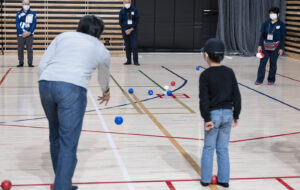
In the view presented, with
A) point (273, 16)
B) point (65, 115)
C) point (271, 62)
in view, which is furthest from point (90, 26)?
point (271, 62)

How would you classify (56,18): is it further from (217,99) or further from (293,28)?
(217,99)

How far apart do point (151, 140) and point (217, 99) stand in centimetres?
214

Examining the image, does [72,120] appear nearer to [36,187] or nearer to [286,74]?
[36,187]

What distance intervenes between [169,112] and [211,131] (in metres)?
3.73

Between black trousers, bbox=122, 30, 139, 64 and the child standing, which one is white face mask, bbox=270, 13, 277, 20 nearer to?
black trousers, bbox=122, 30, 139, 64

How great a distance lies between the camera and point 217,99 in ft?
15.8

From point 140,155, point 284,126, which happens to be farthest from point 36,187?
point 284,126

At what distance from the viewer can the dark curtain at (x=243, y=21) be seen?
1808cm

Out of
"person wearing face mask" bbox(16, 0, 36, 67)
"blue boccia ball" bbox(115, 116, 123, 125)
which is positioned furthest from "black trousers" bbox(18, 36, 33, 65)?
"blue boccia ball" bbox(115, 116, 123, 125)

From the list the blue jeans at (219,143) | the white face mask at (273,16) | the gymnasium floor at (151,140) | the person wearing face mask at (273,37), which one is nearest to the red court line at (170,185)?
the gymnasium floor at (151,140)

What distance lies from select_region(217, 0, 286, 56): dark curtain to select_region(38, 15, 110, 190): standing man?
14.1m

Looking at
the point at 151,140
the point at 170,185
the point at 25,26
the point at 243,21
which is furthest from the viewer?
the point at 243,21

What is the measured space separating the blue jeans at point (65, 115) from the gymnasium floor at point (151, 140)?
2.33 ft

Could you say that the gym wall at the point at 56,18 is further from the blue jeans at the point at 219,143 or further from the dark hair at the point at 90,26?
the dark hair at the point at 90,26
